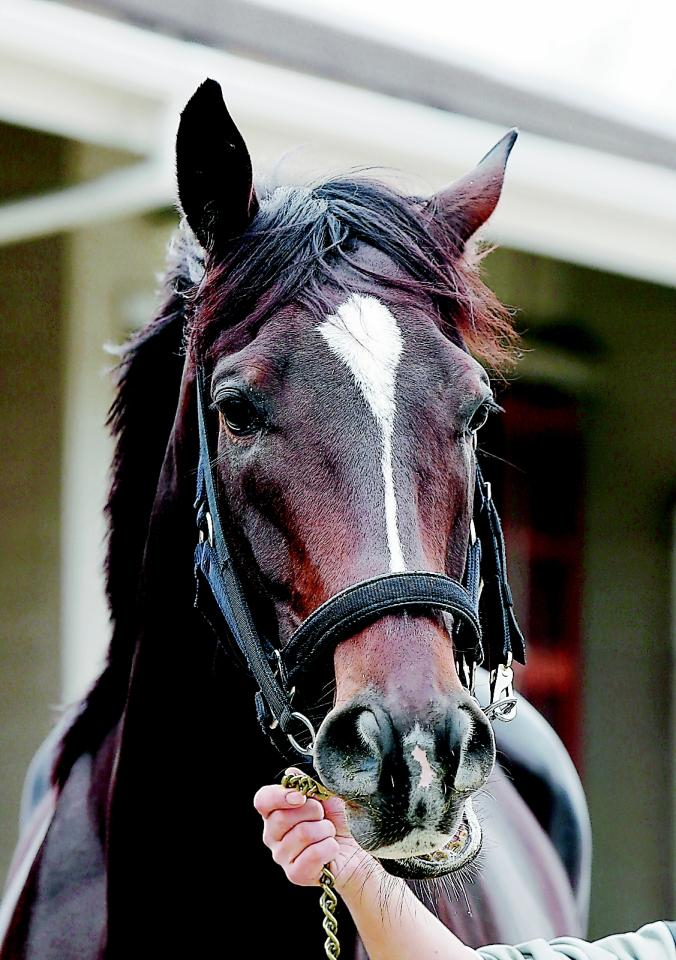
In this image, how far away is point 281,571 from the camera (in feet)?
4.74

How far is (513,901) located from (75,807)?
84cm

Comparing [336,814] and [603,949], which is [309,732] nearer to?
[336,814]

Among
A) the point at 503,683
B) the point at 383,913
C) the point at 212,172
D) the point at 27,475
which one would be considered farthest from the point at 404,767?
the point at 27,475

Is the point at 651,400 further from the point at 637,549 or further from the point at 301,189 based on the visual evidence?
the point at 301,189

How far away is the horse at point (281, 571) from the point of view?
127 cm

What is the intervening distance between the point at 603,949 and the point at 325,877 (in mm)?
445

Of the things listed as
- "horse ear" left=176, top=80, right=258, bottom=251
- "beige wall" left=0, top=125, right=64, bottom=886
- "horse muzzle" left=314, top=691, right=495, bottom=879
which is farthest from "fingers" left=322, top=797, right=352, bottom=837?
"beige wall" left=0, top=125, right=64, bottom=886

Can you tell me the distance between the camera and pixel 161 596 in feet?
5.60

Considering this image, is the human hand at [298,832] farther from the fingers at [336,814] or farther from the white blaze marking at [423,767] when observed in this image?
the white blaze marking at [423,767]

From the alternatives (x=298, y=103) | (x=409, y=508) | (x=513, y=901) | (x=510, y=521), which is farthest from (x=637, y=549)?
(x=409, y=508)

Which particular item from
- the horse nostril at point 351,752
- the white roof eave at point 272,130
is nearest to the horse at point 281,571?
the horse nostril at point 351,752

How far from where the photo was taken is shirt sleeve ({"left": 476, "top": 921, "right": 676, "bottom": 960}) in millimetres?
1538

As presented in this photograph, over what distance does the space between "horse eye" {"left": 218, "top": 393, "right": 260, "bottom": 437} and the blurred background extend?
1.36 feet

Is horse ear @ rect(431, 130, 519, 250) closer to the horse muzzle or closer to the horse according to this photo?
the horse
